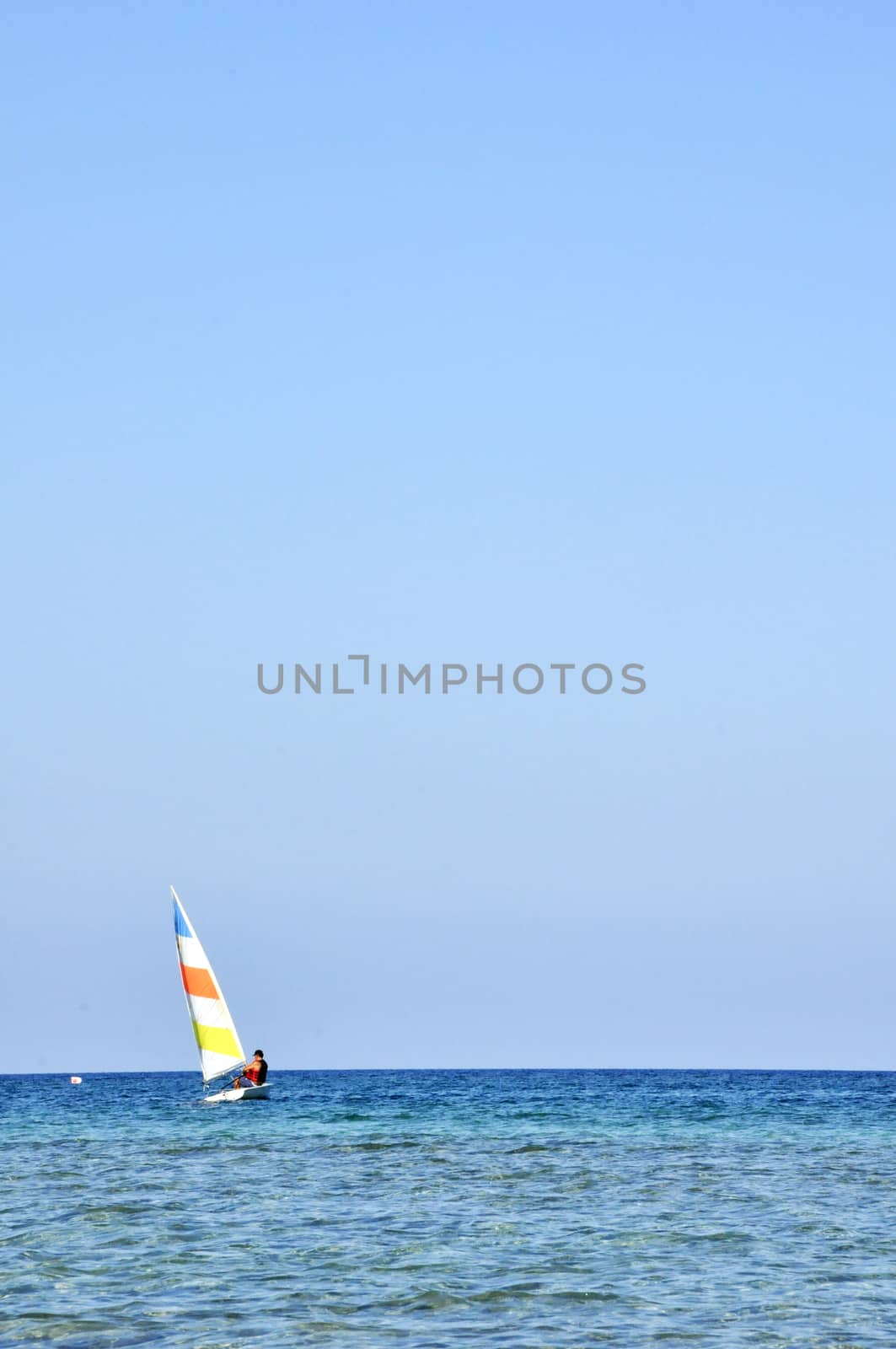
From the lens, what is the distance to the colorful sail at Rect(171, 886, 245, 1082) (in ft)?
206

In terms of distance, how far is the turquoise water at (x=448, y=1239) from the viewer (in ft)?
55.7

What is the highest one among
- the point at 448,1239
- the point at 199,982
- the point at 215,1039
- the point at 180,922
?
the point at 180,922

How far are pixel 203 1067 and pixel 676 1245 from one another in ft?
148

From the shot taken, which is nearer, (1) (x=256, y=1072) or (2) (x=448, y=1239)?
(2) (x=448, y=1239)

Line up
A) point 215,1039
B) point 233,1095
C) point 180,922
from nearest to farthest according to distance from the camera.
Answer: point 233,1095, point 180,922, point 215,1039

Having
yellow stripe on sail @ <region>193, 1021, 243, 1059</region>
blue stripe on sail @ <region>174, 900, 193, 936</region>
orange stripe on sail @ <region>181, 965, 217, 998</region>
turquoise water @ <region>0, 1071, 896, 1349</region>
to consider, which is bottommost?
turquoise water @ <region>0, 1071, 896, 1349</region>

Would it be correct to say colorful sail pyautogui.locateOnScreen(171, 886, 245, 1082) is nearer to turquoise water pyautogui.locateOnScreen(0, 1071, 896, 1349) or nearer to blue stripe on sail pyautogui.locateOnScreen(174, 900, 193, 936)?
blue stripe on sail pyautogui.locateOnScreen(174, 900, 193, 936)

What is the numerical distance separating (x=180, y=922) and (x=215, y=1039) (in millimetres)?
5160

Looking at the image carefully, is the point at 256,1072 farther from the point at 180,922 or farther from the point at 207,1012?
the point at 180,922

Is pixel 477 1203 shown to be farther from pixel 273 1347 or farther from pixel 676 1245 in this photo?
pixel 273 1347

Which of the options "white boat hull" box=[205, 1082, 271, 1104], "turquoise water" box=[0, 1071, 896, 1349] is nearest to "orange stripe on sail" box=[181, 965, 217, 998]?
"white boat hull" box=[205, 1082, 271, 1104]

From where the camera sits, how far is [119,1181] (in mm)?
31312

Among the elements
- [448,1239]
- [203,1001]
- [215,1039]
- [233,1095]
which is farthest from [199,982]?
[448,1239]

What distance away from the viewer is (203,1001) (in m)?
63.3
